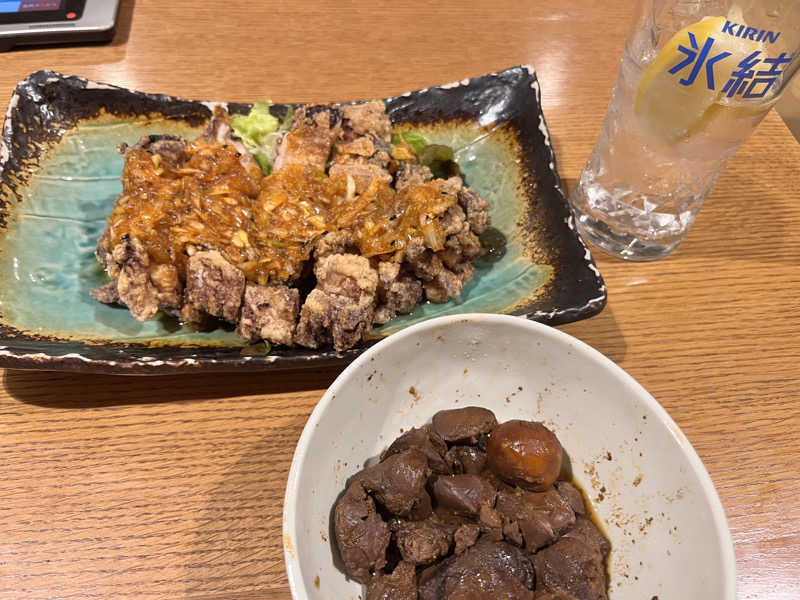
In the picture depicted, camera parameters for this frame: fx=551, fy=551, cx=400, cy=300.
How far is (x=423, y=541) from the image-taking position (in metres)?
1.29

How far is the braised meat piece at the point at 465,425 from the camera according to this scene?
4.84ft

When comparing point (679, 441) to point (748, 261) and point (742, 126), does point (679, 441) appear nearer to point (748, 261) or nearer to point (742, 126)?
point (742, 126)

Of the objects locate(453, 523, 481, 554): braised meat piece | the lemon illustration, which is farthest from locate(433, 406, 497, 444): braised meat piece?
the lemon illustration

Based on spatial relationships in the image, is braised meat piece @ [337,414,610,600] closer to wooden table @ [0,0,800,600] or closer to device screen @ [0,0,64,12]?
wooden table @ [0,0,800,600]

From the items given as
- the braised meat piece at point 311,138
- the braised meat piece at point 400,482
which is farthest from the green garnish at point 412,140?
the braised meat piece at point 400,482

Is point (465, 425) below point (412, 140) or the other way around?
below

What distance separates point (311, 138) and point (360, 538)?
5.54 feet

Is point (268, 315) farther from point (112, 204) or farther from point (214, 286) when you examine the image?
point (112, 204)

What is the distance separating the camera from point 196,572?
162 cm

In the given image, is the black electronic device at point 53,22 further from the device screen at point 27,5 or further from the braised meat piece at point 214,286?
the braised meat piece at point 214,286

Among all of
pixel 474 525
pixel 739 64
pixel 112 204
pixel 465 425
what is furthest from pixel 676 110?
pixel 112 204

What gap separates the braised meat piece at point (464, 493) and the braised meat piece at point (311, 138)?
56.9 inches

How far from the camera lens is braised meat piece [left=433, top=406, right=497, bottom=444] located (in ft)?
4.84

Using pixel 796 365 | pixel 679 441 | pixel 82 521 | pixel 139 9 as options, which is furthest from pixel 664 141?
pixel 139 9
